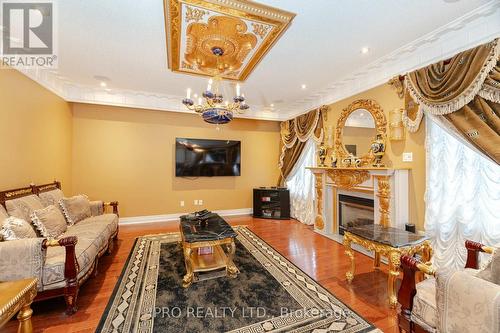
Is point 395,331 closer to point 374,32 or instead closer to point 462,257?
point 462,257

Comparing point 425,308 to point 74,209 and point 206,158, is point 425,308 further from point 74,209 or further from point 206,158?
point 206,158

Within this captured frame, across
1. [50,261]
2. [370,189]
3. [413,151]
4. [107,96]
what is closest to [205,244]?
[50,261]

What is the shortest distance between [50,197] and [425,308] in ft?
14.2

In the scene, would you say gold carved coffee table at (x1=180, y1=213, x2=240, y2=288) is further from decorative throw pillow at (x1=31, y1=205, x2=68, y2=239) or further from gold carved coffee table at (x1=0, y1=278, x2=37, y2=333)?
decorative throw pillow at (x1=31, y1=205, x2=68, y2=239)

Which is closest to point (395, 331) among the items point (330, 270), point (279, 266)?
point (330, 270)

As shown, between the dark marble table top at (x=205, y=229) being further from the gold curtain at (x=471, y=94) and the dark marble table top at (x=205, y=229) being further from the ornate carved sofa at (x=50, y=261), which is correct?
the gold curtain at (x=471, y=94)

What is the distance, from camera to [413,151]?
282 centimetres

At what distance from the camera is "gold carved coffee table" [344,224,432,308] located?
203cm

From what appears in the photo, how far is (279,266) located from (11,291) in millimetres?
2439

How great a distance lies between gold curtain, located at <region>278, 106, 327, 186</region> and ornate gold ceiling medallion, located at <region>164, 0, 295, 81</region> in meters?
1.96

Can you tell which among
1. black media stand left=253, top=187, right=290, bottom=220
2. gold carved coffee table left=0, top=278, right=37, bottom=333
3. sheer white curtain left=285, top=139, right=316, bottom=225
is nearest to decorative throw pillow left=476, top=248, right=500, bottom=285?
gold carved coffee table left=0, top=278, right=37, bottom=333

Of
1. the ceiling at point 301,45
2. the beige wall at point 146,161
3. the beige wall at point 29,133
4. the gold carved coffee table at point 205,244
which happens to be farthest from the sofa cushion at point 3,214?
the beige wall at point 146,161

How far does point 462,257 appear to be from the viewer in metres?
2.32

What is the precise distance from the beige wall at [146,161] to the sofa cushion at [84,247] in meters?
1.54
